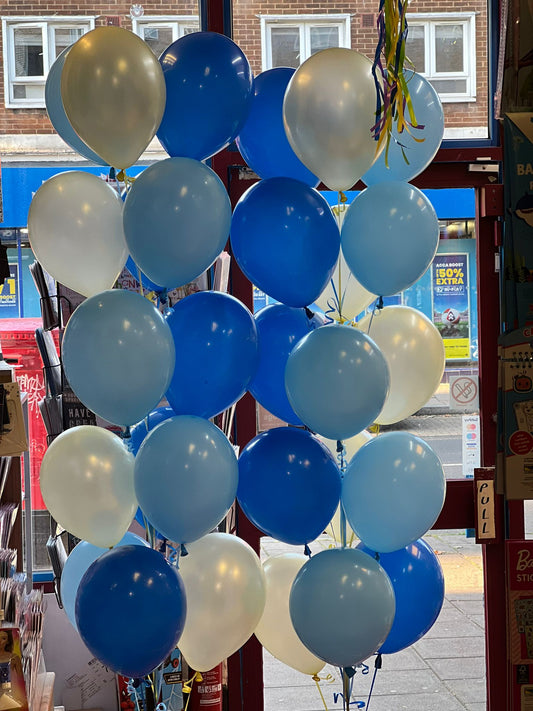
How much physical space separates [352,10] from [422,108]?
4.34ft

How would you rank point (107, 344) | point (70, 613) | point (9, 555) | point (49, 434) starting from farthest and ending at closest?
point (49, 434)
point (9, 555)
point (70, 613)
point (107, 344)

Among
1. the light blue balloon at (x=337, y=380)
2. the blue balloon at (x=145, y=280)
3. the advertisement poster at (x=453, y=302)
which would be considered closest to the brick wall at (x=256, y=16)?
the advertisement poster at (x=453, y=302)

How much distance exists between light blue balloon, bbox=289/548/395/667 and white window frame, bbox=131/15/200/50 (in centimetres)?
203

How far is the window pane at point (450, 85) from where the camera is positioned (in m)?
3.21

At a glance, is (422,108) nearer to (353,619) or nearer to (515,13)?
(515,13)

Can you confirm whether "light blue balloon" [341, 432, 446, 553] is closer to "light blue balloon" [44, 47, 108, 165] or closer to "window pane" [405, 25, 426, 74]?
"light blue balloon" [44, 47, 108, 165]

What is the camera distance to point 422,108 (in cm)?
204

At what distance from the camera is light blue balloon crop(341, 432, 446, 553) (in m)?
1.93

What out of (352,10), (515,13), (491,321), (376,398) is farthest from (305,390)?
(352,10)

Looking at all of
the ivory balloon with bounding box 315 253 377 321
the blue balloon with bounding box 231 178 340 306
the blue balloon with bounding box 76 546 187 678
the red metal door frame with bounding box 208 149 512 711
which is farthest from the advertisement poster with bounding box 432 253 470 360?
the blue balloon with bounding box 76 546 187 678

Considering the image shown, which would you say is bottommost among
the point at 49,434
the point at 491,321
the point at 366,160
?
the point at 49,434

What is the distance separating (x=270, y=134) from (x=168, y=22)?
1314mm

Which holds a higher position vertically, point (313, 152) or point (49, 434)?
point (313, 152)

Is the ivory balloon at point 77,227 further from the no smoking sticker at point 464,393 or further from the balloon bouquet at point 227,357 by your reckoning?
the no smoking sticker at point 464,393
